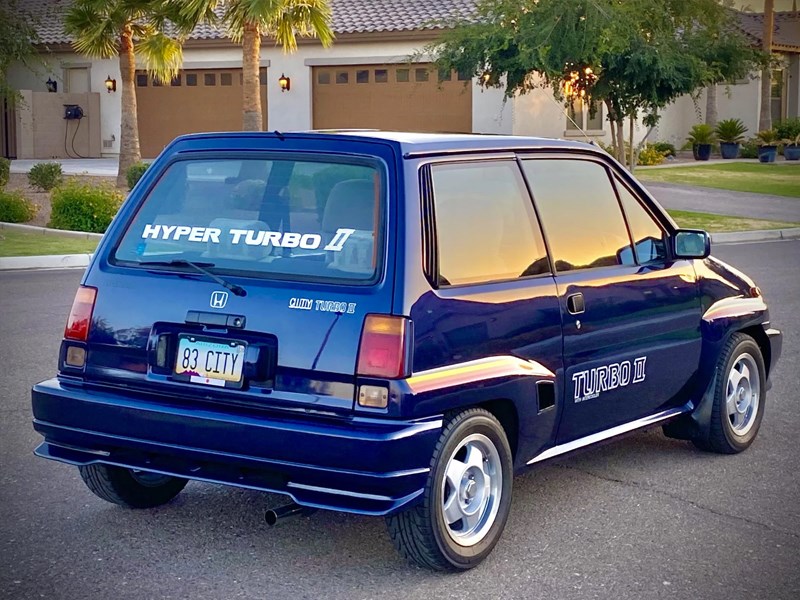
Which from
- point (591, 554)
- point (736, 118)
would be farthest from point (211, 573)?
point (736, 118)

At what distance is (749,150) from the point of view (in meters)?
39.8

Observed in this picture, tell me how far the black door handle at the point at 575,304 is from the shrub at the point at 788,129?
121 ft

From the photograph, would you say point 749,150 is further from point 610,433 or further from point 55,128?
point 610,433

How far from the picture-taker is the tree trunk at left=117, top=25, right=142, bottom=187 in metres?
25.9

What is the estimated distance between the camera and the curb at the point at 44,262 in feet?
51.3

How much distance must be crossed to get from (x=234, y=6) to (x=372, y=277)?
21222 millimetres

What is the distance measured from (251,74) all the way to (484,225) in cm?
2149

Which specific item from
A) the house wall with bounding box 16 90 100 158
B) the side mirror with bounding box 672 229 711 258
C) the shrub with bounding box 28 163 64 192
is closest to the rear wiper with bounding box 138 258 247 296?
the side mirror with bounding box 672 229 711 258

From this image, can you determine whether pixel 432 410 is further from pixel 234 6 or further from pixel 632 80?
pixel 234 6

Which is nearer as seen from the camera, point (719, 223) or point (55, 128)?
point (719, 223)

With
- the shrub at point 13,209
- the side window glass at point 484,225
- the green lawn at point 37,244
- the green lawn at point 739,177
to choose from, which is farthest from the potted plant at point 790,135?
the side window glass at point 484,225

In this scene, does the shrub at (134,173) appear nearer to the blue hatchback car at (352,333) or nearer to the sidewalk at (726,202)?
the sidewalk at (726,202)

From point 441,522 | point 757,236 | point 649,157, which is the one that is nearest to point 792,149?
point 649,157

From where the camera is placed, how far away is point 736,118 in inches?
1722
